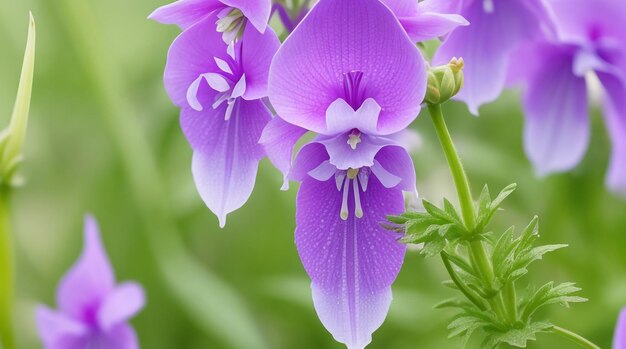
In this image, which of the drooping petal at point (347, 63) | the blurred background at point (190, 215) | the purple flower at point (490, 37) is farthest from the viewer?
the blurred background at point (190, 215)

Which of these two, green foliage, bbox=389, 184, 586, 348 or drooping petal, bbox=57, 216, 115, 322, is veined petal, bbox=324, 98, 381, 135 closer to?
green foliage, bbox=389, 184, 586, 348

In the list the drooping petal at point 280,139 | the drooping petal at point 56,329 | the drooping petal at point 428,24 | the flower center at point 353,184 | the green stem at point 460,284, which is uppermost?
the drooping petal at point 428,24

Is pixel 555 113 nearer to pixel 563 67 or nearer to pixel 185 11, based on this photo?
pixel 563 67

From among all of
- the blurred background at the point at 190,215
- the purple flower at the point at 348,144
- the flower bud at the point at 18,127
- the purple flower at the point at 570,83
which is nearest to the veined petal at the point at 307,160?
the purple flower at the point at 348,144

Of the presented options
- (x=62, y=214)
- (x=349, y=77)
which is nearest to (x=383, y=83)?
(x=349, y=77)

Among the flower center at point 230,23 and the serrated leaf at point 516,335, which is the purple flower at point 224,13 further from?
the serrated leaf at point 516,335

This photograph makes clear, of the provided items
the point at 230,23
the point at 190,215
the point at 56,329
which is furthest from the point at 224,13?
the point at 190,215

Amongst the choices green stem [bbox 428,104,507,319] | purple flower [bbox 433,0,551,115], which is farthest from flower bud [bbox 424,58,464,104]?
purple flower [bbox 433,0,551,115]
